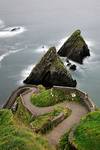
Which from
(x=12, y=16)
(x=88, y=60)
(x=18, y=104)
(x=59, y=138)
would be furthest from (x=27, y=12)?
(x=59, y=138)

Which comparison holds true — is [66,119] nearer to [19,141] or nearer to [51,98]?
[51,98]

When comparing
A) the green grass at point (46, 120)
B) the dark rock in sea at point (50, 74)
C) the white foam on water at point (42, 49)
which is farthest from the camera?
the white foam on water at point (42, 49)

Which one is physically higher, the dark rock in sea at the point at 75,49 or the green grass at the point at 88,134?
the dark rock in sea at the point at 75,49

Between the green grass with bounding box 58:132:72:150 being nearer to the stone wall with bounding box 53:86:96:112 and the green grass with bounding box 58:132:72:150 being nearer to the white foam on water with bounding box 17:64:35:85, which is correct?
the stone wall with bounding box 53:86:96:112

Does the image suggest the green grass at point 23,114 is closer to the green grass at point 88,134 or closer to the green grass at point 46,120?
the green grass at point 46,120

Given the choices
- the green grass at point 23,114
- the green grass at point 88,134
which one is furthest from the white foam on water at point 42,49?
the green grass at point 88,134

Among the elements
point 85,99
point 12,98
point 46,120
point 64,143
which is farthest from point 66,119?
point 12,98
